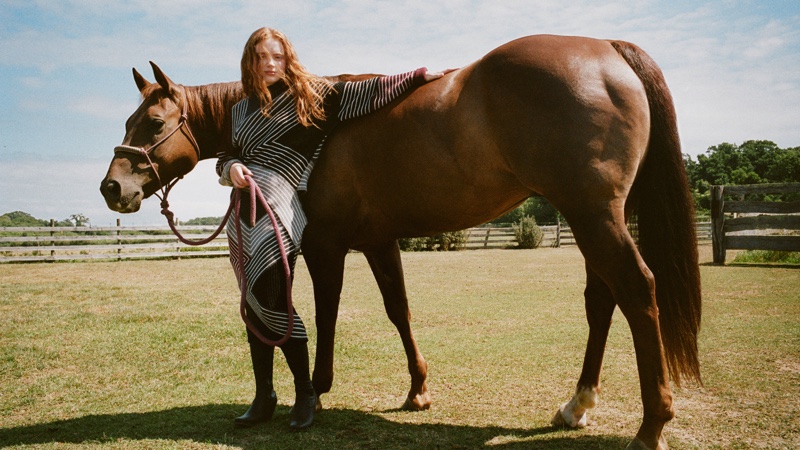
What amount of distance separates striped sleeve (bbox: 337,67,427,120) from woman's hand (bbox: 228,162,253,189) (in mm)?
667

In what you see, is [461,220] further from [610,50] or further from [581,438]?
[581,438]

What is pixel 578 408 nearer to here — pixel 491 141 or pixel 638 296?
pixel 638 296

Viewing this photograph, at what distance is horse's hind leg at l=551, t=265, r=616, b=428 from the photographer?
2967mm

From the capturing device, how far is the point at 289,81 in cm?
320

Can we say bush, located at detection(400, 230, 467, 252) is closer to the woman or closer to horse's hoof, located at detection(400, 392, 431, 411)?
horse's hoof, located at detection(400, 392, 431, 411)

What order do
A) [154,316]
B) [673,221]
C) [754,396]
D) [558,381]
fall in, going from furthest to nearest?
[154,316]
[558,381]
[754,396]
[673,221]

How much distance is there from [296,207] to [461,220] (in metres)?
1.02

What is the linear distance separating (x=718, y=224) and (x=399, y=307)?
12.8 m

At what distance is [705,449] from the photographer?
8.54 feet

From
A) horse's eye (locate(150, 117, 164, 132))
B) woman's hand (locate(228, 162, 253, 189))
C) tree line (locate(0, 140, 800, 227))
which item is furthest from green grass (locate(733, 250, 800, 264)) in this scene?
tree line (locate(0, 140, 800, 227))

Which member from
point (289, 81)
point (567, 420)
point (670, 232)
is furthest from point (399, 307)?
point (670, 232)

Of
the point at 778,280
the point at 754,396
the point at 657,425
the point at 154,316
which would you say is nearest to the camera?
the point at 657,425

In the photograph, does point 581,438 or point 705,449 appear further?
point 581,438

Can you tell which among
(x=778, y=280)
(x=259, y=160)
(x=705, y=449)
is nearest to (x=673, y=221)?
(x=705, y=449)
